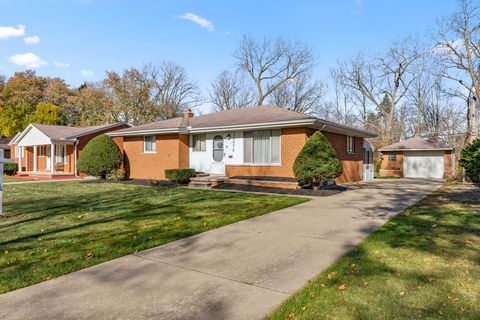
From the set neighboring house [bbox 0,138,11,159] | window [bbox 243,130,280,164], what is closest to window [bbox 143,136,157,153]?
window [bbox 243,130,280,164]

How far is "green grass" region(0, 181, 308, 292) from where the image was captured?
14.7 feet

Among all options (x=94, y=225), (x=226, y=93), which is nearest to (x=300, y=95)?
(x=226, y=93)

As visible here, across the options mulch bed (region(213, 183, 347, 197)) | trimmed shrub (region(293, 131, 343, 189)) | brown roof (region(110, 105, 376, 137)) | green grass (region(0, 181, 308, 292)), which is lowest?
green grass (region(0, 181, 308, 292))

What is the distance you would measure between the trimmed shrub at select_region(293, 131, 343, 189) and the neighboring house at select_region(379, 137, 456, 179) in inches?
730

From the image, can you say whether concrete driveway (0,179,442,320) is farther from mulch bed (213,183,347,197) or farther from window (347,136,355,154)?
window (347,136,355,154)

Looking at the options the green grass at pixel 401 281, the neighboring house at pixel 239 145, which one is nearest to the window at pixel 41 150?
the neighboring house at pixel 239 145

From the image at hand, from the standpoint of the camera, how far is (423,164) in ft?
91.0

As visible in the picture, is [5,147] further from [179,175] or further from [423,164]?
[423,164]

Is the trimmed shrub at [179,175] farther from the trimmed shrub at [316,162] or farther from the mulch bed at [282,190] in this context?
the trimmed shrub at [316,162]

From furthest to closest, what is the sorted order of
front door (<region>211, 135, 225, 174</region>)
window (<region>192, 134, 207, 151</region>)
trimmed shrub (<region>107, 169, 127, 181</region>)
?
1. trimmed shrub (<region>107, 169, 127, 181</region>)
2. window (<region>192, 134, 207, 151</region>)
3. front door (<region>211, 135, 225, 174</region>)

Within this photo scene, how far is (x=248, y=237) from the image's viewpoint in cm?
599

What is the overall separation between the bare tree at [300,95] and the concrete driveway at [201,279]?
3677cm

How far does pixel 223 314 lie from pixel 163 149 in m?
15.7

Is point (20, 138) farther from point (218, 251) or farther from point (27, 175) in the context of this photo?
point (218, 251)
